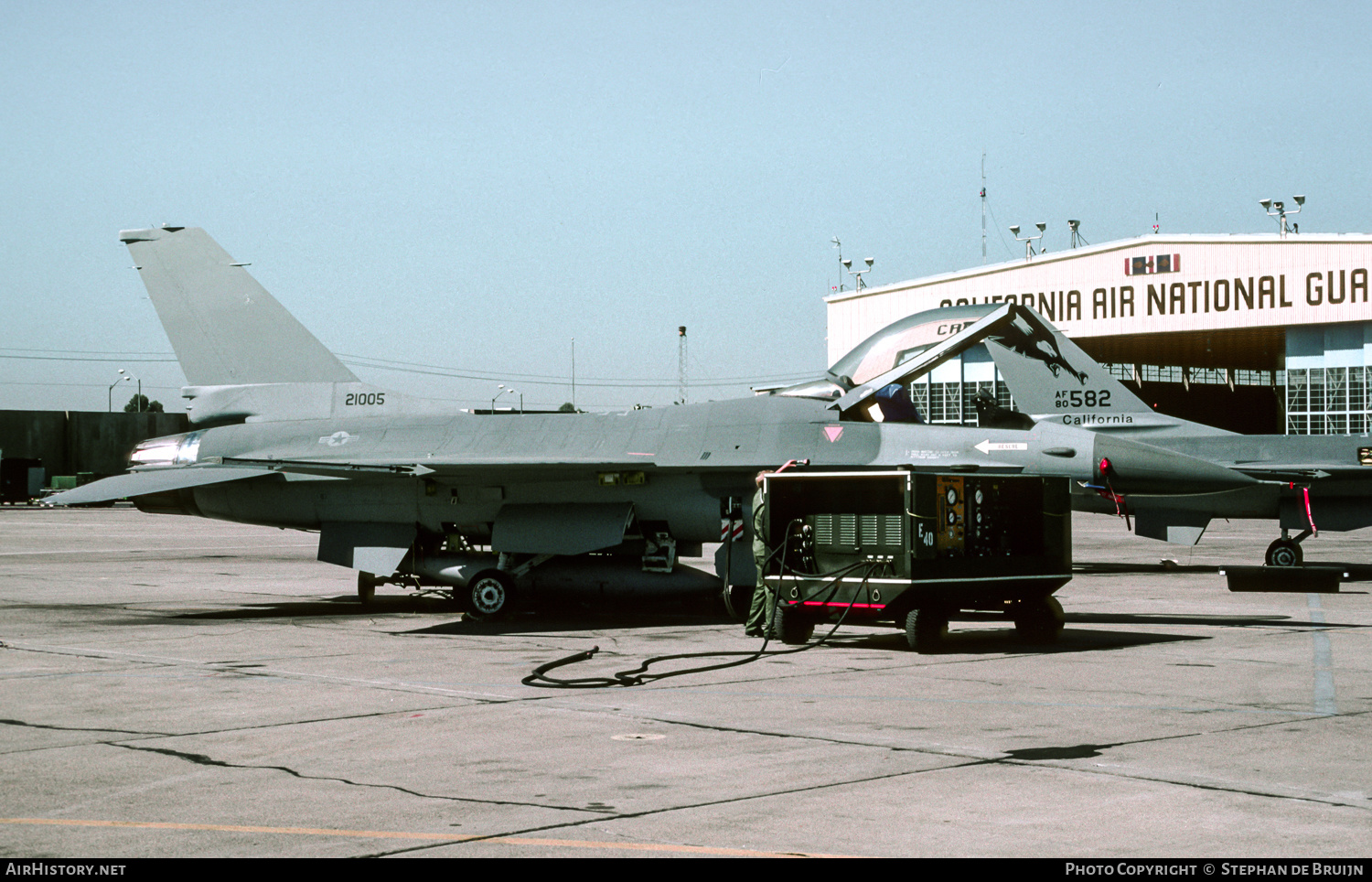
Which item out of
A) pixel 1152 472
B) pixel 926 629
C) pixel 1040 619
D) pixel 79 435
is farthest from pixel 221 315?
pixel 79 435

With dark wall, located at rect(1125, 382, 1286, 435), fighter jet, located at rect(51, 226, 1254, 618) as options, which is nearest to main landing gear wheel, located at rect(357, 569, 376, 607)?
fighter jet, located at rect(51, 226, 1254, 618)

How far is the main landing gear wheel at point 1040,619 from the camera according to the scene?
13227 millimetres

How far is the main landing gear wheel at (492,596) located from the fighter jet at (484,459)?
0.03 m

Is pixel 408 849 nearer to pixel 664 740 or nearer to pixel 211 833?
pixel 211 833

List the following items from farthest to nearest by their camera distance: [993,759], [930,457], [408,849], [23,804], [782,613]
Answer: [930,457] → [782,613] → [993,759] → [23,804] → [408,849]

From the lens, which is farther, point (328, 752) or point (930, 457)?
point (930, 457)

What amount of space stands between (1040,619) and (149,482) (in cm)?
1118

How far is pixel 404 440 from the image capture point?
57.8 feet

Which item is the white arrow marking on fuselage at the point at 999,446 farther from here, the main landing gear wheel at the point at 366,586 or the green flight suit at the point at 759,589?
the main landing gear wheel at the point at 366,586

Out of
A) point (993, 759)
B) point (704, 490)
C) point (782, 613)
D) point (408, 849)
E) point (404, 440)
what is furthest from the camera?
point (404, 440)

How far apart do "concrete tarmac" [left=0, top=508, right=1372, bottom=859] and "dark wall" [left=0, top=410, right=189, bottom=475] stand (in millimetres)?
73470

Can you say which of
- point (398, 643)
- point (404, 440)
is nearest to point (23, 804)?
point (398, 643)

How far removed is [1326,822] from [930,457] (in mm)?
9333

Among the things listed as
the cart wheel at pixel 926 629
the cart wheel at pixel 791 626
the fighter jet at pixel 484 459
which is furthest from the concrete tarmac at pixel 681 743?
the fighter jet at pixel 484 459
